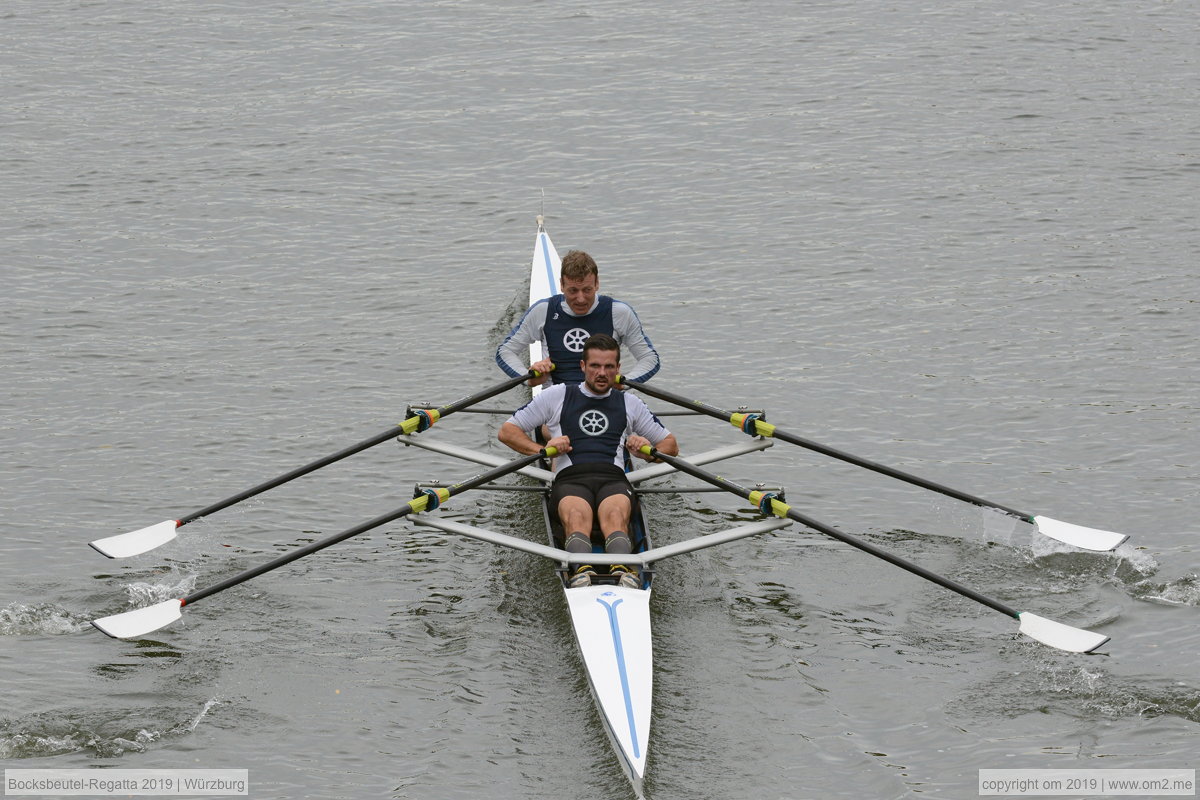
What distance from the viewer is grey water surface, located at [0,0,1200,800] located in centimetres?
1022

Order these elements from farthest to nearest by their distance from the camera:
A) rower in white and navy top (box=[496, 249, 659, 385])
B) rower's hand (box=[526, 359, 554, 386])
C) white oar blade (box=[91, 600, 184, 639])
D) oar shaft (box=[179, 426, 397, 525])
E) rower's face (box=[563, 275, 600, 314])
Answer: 1. rower in white and navy top (box=[496, 249, 659, 385])
2. rower's hand (box=[526, 359, 554, 386])
3. rower's face (box=[563, 275, 600, 314])
4. oar shaft (box=[179, 426, 397, 525])
5. white oar blade (box=[91, 600, 184, 639])

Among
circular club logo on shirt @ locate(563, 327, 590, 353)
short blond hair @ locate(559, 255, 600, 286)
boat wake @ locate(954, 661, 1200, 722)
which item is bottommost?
boat wake @ locate(954, 661, 1200, 722)

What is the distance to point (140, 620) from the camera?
1083 cm

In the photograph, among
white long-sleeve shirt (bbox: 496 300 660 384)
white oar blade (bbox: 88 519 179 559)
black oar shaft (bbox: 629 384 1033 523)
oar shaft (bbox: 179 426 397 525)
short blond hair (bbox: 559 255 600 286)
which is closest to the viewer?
white oar blade (bbox: 88 519 179 559)

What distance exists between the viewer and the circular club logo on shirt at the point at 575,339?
12969 millimetres

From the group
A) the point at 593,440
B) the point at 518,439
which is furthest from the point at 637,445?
the point at 518,439

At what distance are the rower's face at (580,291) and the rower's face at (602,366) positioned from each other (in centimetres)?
118

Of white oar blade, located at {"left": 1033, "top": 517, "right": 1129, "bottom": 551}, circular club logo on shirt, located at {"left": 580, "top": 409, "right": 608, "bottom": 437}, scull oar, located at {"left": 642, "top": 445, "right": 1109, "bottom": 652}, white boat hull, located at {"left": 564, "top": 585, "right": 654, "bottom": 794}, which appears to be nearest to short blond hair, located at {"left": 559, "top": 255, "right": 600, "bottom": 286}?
circular club logo on shirt, located at {"left": 580, "top": 409, "right": 608, "bottom": 437}

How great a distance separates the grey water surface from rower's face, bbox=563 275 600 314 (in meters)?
2.09

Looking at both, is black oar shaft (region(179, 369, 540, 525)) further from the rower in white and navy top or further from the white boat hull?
the white boat hull

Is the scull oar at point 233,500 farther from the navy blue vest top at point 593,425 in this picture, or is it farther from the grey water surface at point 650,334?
the navy blue vest top at point 593,425

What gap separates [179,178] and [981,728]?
661 inches

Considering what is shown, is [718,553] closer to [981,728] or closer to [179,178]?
[981,728]

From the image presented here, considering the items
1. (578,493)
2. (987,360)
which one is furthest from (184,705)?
(987,360)
